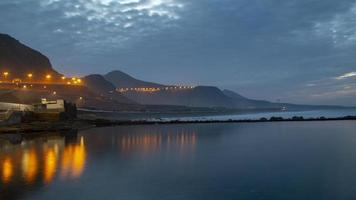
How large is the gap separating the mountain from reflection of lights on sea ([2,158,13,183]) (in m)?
148

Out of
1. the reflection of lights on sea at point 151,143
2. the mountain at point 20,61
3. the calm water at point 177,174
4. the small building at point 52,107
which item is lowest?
the calm water at point 177,174

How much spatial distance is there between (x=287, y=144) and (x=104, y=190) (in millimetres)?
24256

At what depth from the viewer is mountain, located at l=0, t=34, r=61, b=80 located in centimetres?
16812

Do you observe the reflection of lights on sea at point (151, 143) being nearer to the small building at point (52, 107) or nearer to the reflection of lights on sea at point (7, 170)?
the reflection of lights on sea at point (7, 170)

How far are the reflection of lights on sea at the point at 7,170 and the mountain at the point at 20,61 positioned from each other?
148 m

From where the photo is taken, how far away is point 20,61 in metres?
176

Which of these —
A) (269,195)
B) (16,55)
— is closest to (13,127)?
(269,195)

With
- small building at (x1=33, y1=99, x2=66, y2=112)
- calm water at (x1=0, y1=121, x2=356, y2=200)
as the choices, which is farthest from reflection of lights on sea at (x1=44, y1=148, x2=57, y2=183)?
small building at (x1=33, y1=99, x2=66, y2=112)

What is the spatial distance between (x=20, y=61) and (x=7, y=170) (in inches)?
6536

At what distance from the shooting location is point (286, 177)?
20.5 meters

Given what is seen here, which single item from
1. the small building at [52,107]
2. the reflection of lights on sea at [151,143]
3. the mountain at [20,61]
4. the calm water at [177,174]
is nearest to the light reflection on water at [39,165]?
the calm water at [177,174]

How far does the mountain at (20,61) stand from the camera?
552 ft

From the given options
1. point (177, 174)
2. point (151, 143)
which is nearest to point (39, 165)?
point (177, 174)

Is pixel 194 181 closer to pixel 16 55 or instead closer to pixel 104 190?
pixel 104 190
